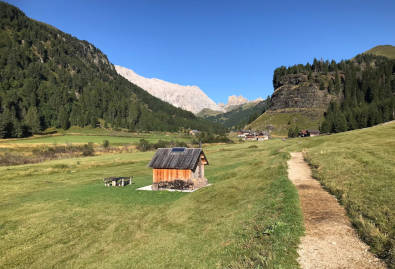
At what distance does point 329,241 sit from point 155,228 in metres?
13.3

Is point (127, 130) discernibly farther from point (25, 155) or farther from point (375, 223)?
point (375, 223)

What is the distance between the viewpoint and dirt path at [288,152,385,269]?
8812 millimetres

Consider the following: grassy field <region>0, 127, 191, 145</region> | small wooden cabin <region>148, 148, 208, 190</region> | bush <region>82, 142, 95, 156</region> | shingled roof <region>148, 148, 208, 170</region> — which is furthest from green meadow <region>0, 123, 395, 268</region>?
grassy field <region>0, 127, 191, 145</region>

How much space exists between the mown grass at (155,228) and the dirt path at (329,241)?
1.73ft

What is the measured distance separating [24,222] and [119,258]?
1521 centimetres

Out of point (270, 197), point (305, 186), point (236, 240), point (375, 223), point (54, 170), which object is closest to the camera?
point (375, 223)

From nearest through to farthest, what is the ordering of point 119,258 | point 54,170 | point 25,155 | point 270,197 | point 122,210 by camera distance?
point 119,258 < point 270,197 < point 122,210 < point 54,170 < point 25,155

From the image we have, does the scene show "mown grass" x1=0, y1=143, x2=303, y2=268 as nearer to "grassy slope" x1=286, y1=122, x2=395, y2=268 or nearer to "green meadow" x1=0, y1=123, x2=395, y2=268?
"green meadow" x1=0, y1=123, x2=395, y2=268

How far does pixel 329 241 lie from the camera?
10531 mm

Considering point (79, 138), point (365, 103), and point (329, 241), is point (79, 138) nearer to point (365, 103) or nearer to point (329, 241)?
point (329, 241)

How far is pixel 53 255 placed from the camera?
1648 centimetres

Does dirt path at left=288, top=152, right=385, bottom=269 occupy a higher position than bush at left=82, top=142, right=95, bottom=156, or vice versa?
dirt path at left=288, top=152, right=385, bottom=269

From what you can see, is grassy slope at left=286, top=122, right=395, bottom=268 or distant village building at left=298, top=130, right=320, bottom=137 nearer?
grassy slope at left=286, top=122, right=395, bottom=268

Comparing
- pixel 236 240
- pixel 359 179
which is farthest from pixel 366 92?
pixel 236 240
